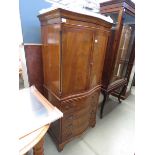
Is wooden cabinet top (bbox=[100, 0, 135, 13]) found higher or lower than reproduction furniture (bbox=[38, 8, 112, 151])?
higher

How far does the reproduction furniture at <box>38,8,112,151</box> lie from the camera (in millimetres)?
1103

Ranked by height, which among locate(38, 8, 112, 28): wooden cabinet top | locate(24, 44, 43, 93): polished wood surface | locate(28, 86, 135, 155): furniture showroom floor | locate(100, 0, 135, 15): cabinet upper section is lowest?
locate(28, 86, 135, 155): furniture showroom floor

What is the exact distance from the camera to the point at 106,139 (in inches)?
73.5

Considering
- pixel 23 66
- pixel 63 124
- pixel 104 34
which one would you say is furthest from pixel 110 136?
pixel 23 66

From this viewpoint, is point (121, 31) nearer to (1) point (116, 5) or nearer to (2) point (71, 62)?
(1) point (116, 5)

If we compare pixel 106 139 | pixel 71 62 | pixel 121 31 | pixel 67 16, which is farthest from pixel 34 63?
pixel 106 139

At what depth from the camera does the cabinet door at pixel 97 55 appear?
53.9 inches

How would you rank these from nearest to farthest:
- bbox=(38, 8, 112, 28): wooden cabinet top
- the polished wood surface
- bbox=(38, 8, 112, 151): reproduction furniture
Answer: bbox=(38, 8, 112, 28): wooden cabinet top
bbox=(38, 8, 112, 151): reproduction furniture
the polished wood surface

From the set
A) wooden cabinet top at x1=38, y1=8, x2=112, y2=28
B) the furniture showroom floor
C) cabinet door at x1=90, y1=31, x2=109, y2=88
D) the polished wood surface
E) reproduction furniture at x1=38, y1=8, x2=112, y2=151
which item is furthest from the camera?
the furniture showroom floor

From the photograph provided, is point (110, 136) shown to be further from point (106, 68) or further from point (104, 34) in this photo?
point (104, 34)

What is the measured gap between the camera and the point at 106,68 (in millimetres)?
2092

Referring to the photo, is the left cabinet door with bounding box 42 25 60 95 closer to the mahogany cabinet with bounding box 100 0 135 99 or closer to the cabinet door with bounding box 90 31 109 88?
the cabinet door with bounding box 90 31 109 88

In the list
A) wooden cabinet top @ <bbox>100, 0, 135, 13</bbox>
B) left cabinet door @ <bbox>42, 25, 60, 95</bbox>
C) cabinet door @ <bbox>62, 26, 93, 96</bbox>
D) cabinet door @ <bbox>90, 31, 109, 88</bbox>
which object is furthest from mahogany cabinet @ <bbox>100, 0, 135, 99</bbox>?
left cabinet door @ <bbox>42, 25, 60, 95</bbox>

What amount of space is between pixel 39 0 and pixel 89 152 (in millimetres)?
2049
